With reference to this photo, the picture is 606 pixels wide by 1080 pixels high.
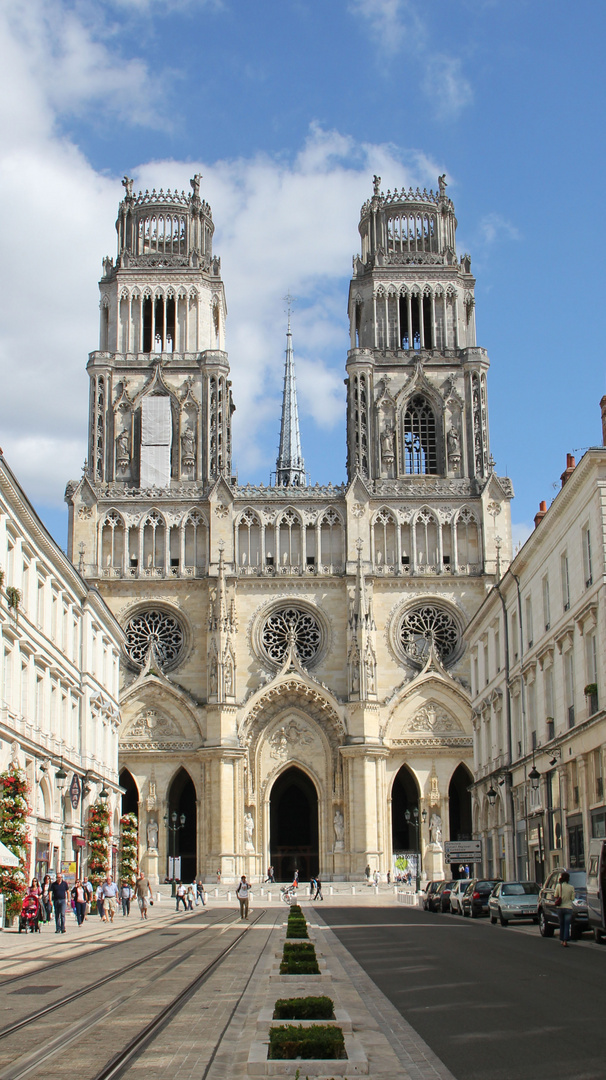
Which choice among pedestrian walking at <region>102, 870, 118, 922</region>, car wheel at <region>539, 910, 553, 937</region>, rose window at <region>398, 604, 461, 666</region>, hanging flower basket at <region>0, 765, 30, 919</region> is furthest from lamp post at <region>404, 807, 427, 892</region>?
car wheel at <region>539, 910, 553, 937</region>

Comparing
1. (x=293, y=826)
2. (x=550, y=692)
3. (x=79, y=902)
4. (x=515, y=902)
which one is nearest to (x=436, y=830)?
(x=293, y=826)

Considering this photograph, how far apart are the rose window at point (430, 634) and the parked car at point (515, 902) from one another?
34302 mm

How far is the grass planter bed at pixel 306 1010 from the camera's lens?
11094 mm

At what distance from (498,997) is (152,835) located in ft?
171

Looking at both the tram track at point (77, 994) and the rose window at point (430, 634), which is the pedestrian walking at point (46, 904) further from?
the rose window at point (430, 634)

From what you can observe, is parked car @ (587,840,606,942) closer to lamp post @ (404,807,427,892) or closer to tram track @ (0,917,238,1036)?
tram track @ (0,917,238,1036)

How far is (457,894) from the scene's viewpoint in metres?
38.9

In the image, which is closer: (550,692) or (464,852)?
(550,692)

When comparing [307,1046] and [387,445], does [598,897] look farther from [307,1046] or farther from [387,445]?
[387,445]

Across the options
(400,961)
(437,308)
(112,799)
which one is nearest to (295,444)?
(437,308)

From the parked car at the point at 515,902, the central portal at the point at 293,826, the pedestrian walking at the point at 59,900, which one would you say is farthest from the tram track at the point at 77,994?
the central portal at the point at 293,826

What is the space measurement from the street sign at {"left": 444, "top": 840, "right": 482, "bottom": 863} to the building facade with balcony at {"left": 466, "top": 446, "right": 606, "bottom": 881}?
1036 mm

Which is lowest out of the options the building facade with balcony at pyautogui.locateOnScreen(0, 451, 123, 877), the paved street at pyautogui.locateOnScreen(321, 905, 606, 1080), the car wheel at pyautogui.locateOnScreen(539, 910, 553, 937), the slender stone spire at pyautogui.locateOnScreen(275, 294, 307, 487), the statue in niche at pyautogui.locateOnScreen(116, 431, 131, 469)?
the car wheel at pyautogui.locateOnScreen(539, 910, 553, 937)

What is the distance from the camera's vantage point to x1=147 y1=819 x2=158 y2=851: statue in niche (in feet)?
212
